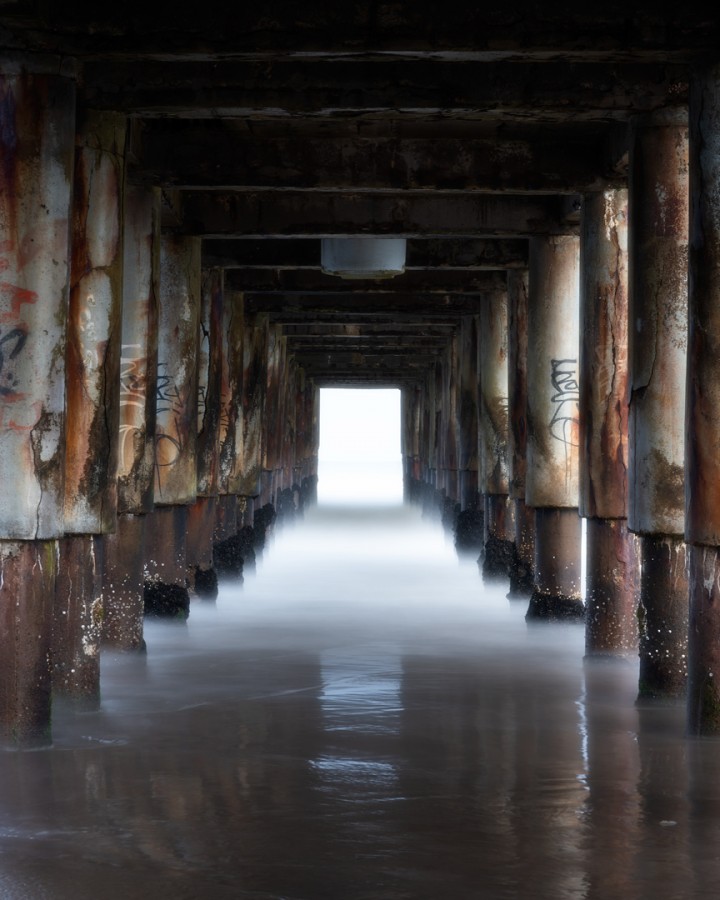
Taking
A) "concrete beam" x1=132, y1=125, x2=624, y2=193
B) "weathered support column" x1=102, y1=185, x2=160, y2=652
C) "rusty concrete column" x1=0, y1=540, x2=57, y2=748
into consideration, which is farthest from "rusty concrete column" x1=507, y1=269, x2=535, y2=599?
"rusty concrete column" x1=0, y1=540, x2=57, y2=748

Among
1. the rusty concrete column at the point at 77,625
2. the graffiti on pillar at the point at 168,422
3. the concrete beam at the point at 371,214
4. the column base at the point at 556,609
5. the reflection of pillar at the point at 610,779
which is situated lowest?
the reflection of pillar at the point at 610,779

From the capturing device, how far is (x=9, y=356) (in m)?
7.09

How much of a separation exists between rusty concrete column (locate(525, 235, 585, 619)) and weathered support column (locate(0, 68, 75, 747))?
6.16m

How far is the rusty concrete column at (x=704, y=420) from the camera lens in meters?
7.28

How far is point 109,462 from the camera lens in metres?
8.52

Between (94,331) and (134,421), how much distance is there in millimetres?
1856

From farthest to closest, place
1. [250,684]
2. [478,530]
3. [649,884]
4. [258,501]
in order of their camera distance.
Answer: [258,501], [478,530], [250,684], [649,884]

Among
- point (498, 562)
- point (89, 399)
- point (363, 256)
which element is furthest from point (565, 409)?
point (89, 399)

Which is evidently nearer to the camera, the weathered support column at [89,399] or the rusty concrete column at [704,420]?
the rusty concrete column at [704,420]

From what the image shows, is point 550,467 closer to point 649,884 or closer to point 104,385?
point 104,385

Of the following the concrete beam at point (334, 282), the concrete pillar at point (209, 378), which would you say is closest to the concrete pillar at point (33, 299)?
the concrete pillar at point (209, 378)

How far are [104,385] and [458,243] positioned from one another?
248 inches

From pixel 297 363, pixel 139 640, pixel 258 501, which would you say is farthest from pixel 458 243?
pixel 297 363

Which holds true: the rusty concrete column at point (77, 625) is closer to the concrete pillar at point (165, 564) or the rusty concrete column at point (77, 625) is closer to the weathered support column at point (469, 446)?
the concrete pillar at point (165, 564)
